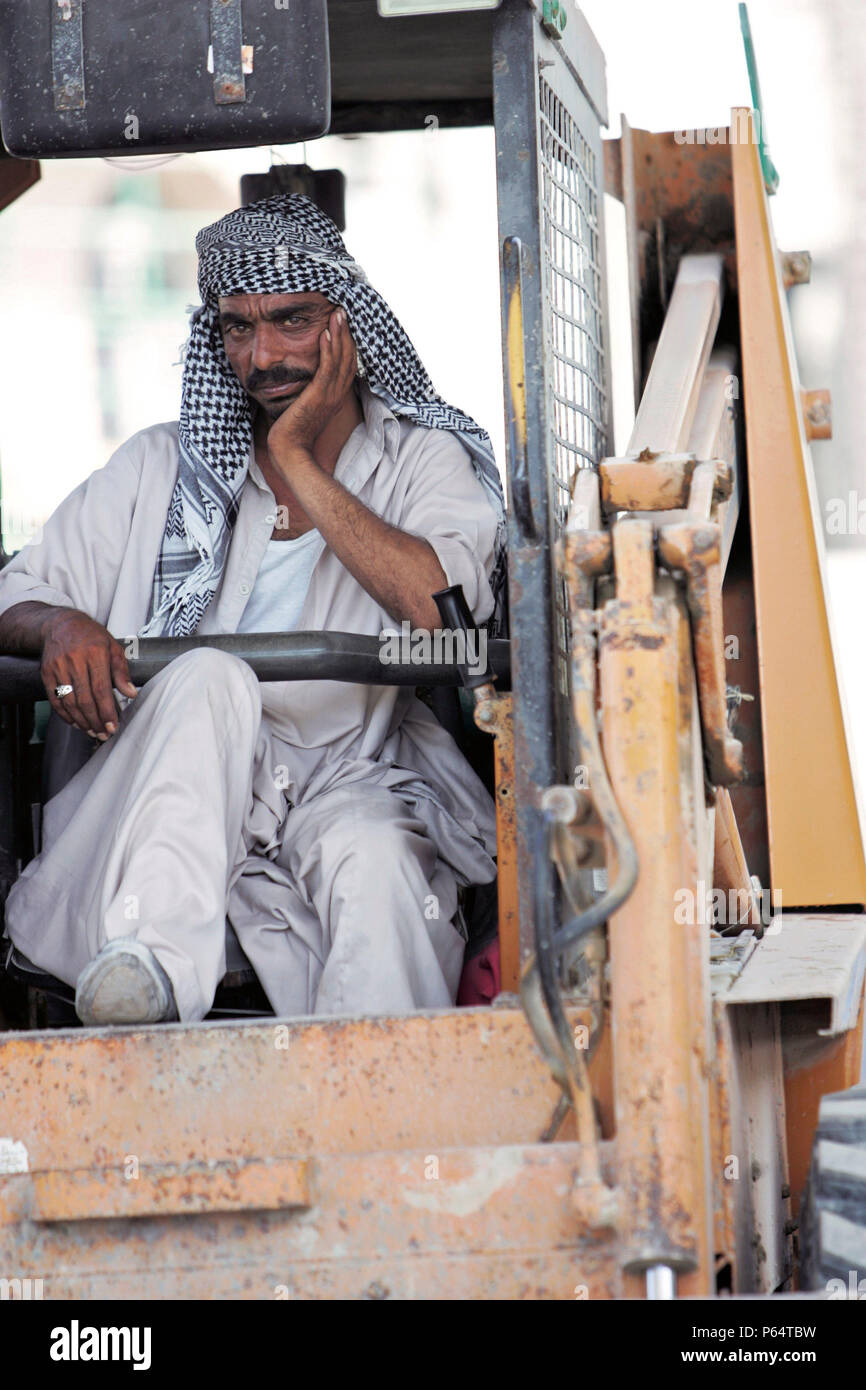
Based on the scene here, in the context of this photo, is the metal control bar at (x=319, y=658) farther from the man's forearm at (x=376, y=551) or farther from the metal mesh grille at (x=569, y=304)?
the metal mesh grille at (x=569, y=304)

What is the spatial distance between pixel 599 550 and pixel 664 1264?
2.67ft

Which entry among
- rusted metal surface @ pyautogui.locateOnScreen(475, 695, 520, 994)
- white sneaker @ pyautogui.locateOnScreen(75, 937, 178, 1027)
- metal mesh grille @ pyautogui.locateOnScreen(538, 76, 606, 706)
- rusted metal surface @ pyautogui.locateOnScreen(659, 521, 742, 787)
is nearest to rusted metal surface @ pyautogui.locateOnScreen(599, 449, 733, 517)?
rusted metal surface @ pyautogui.locateOnScreen(659, 521, 742, 787)

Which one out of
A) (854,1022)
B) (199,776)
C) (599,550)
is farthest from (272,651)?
(854,1022)

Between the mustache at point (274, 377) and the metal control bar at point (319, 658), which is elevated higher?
the mustache at point (274, 377)

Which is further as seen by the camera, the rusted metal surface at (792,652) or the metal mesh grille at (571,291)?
the rusted metal surface at (792,652)

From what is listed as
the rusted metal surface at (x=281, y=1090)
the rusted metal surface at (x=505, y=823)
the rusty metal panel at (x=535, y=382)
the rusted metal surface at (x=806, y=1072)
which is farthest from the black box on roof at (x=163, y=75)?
the rusted metal surface at (x=806, y=1072)

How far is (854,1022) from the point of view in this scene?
2.81 m

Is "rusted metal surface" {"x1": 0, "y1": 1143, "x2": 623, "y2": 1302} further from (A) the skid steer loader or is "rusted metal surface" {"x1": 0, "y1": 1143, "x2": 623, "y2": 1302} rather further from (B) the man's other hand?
(B) the man's other hand

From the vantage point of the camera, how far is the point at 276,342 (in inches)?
128

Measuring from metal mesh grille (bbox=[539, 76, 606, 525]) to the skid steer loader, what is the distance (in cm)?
1

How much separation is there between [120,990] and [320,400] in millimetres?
1253


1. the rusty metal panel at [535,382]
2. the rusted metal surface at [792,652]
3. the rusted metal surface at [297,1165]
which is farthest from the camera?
the rusted metal surface at [792,652]

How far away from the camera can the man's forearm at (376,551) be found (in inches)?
117

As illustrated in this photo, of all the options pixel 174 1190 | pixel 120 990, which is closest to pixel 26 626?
pixel 120 990
